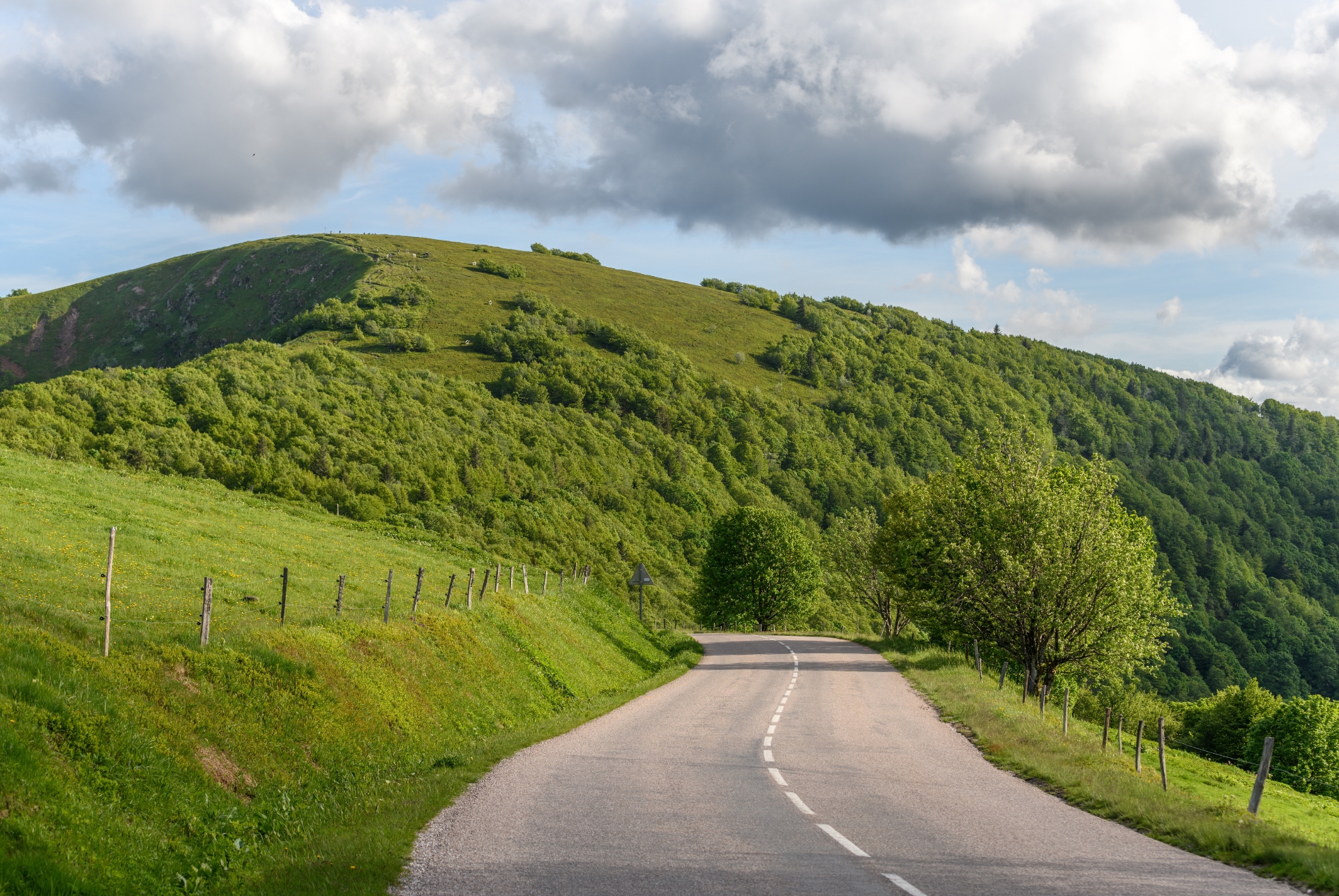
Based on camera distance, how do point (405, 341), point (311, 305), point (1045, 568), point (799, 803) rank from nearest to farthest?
point (799, 803)
point (1045, 568)
point (405, 341)
point (311, 305)

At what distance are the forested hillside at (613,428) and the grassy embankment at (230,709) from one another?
2851 cm

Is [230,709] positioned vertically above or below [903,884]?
below

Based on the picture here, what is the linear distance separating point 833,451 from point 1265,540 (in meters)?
109

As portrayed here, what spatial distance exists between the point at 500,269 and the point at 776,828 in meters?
146

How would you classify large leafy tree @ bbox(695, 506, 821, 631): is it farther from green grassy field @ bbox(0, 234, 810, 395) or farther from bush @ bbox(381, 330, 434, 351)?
bush @ bbox(381, 330, 434, 351)

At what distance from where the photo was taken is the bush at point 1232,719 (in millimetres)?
71125

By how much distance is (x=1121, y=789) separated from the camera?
1286 centimetres

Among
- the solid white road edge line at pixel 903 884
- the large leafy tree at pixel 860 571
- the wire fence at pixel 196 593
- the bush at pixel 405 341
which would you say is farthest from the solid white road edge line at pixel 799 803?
the bush at pixel 405 341

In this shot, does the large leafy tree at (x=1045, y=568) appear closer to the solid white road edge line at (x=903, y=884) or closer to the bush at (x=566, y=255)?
the solid white road edge line at (x=903, y=884)

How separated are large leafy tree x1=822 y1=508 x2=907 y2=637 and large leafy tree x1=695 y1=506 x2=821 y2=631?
3325 mm

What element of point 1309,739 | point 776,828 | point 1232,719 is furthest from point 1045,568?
point 1232,719

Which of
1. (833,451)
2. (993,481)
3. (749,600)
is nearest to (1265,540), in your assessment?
(833,451)

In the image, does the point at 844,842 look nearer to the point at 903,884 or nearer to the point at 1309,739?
the point at 903,884

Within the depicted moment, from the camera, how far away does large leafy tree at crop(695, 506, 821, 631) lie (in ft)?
229
